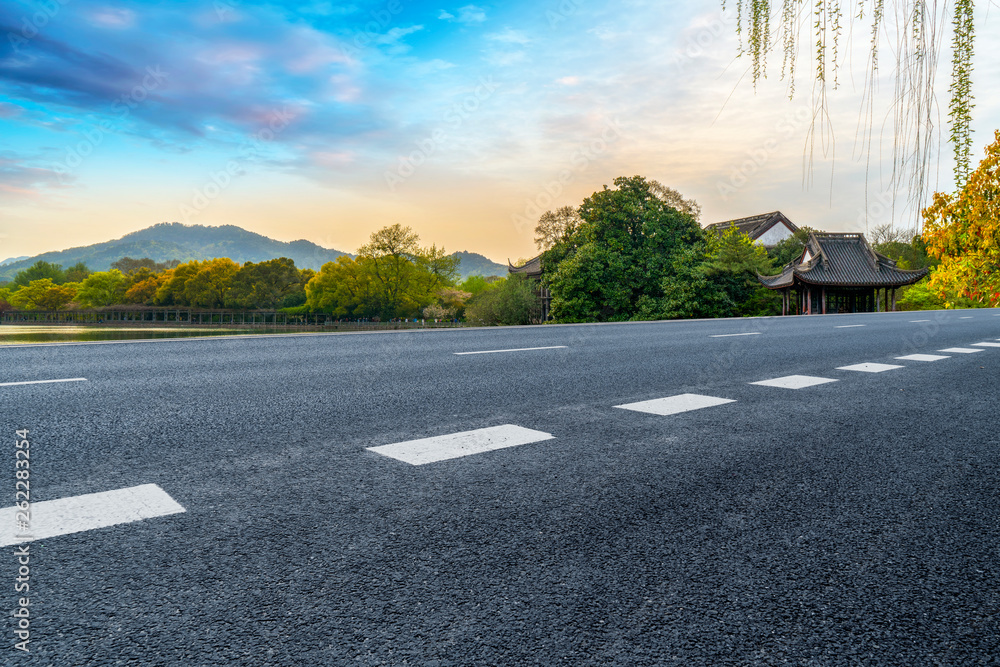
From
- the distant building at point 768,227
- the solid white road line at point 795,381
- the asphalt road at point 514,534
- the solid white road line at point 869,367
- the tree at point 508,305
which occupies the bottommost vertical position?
the asphalt road at point 514,534

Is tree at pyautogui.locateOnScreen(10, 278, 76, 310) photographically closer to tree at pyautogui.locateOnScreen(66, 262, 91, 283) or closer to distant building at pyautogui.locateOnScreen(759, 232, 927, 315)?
tree at pyautogui.locateOnScreen(66, 262, 91, 283)

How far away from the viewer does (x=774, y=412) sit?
12.5ft

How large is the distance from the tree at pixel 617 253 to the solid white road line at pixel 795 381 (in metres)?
28.6

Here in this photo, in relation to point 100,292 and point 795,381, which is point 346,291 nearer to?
point 100,292

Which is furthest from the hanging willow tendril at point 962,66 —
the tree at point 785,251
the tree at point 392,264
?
the tree at point 392,264

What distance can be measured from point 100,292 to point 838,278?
9566 cm

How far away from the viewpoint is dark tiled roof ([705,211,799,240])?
4944 centimetres

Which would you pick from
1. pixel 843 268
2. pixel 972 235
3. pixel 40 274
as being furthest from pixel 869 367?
pixel 40 274

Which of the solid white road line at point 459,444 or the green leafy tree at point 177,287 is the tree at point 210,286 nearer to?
the green leafy tree at point 177,287

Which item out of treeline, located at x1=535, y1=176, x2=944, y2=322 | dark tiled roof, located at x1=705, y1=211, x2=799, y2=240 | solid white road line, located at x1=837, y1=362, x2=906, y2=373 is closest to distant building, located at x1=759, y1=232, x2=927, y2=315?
treeline, located at x1=535, y1=176, x2=944, y2=322

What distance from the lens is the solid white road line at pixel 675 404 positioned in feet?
12.4

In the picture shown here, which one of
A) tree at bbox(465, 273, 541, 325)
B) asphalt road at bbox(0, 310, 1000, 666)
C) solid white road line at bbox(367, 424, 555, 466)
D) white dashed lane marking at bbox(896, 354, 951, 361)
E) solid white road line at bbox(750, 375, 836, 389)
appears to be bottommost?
asphalt road at bbox(0, 310, 1000, 666)

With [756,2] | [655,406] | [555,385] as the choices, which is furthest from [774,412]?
[756,2]

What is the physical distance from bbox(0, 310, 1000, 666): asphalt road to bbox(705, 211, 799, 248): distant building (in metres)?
49.5
